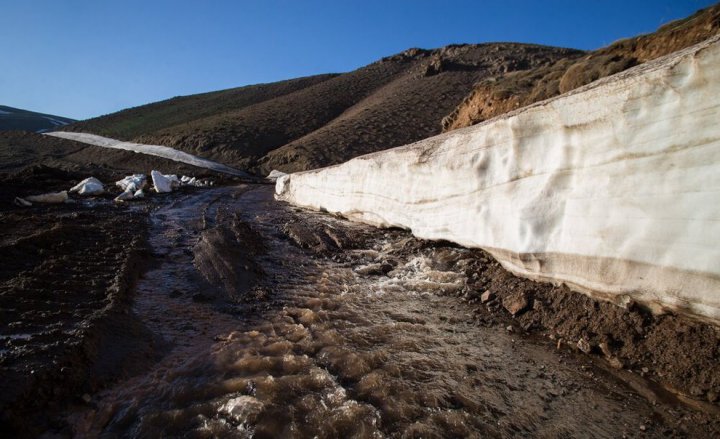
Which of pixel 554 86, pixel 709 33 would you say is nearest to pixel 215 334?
pixel 709 33

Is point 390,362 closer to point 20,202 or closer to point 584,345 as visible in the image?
point 584,345

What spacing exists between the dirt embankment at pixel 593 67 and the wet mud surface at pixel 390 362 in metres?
3.88

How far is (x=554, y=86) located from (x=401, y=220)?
4108 mm

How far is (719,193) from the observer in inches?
Result: 79.1

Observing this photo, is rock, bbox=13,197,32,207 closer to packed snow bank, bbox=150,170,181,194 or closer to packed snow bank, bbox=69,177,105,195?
packed snow bank, bbox=69,177,105,195

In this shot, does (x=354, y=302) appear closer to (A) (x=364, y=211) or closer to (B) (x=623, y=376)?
(B) (x=623, y=376)

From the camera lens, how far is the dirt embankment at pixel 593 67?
4.55 m

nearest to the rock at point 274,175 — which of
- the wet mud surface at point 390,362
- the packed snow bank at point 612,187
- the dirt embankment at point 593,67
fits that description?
the dirt embankment at point 593,67

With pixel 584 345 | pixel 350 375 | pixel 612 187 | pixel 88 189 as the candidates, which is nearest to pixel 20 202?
pixel 88 189

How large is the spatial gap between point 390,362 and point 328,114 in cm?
2868

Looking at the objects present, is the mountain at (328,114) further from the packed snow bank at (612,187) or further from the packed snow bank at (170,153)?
the packed snow bank at (612,187)

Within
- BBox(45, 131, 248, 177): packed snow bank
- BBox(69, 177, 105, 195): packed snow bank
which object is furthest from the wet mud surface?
BBox(45, 131, 248, 177): packed snow bank

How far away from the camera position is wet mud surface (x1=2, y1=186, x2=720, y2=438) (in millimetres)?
1888

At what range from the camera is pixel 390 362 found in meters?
2.45
